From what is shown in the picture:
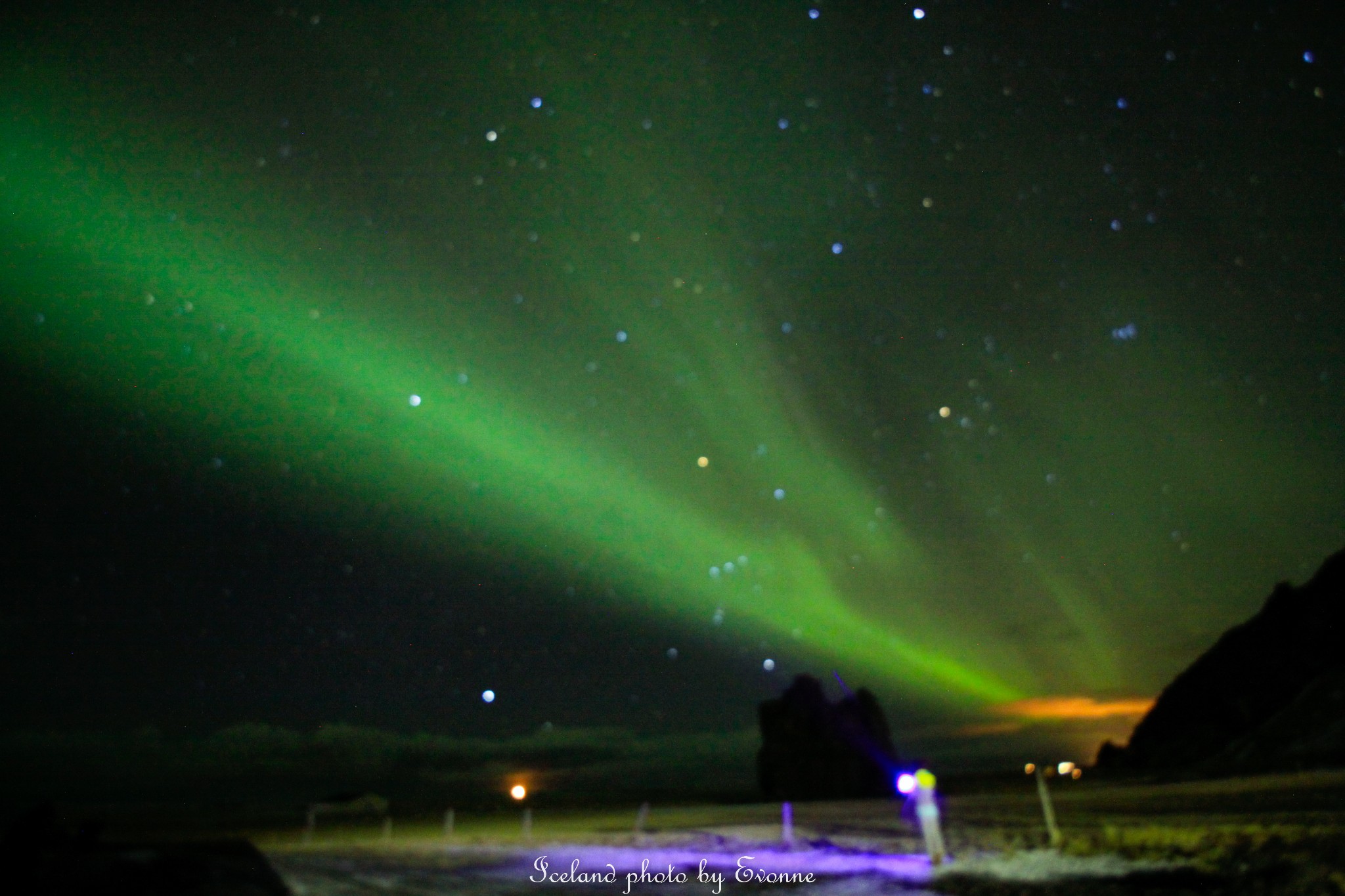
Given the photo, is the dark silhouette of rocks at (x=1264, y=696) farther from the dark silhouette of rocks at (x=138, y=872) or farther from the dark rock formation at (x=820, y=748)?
the dark silhouette of rocks at (x=138, y=872)

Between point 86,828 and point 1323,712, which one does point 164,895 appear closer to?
point 86,828

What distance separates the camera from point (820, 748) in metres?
92.2

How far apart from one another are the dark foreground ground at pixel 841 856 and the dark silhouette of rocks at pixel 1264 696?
1897 inches

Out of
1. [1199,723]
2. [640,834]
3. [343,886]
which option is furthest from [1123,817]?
[1199,723]

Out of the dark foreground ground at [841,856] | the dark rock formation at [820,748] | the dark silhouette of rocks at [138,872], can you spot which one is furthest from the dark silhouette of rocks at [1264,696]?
the dark silhouette of rocks at [138,872]

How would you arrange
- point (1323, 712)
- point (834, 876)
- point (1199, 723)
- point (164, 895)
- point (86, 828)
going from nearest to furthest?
point (164, 895) < point (834, 876) < point (86, 828) < point (1323, 712) < point (1199, 723)

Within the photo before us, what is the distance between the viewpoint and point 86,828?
1560 cm

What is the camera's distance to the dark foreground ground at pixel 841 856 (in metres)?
6.65

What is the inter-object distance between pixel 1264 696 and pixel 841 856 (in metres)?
111

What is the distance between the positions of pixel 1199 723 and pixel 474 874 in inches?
4826

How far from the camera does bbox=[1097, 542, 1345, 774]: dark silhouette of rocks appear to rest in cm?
6594

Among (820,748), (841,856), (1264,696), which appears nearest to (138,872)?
(841,856)

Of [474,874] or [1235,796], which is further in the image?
[1235,796]

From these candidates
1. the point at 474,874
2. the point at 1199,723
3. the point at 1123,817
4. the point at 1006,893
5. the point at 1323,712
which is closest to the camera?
the point at 1006,893
